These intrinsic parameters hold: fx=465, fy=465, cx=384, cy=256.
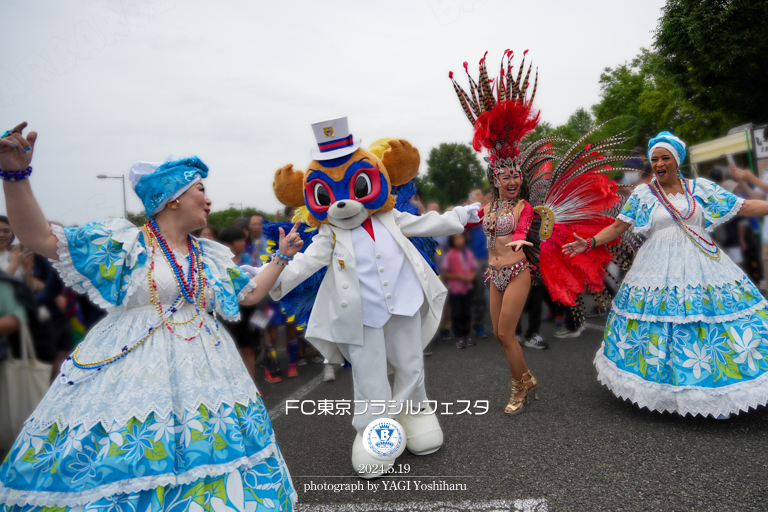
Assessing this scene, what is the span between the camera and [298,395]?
4.48 m

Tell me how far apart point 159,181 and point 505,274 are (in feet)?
7.97

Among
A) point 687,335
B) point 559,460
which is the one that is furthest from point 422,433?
point 687,335

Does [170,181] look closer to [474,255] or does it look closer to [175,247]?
[175,247]

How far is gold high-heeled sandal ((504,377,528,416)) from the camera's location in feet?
11.2

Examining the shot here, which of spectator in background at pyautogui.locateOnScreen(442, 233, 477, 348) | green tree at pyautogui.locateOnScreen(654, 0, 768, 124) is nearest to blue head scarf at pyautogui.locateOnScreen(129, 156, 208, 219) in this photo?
spectator in background at pyautogui.locateOnScreen(442, 233, 477, 348)

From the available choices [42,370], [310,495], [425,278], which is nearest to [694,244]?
[425,278]

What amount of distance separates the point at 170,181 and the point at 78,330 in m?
1.63

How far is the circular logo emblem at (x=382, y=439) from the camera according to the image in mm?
2646

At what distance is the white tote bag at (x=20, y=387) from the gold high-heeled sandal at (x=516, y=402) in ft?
9.67

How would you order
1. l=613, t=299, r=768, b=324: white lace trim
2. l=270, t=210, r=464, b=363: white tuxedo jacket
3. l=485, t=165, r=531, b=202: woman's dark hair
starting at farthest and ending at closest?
l=485, t=165, r=531, b=202: woman's dark hair → l=613, t=299, r=768, b=324: white lace trim → l=270, t=210, r=464, b=363: white tuxedo jacket

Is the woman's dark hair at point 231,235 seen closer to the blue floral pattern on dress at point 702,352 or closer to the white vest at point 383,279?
the white vest at point 383,279

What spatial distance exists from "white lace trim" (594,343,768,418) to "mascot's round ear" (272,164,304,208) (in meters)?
2.57

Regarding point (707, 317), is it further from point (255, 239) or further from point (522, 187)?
point (255, 239)

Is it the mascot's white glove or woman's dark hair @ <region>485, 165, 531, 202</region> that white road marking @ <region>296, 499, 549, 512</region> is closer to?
the mascot's white glove
